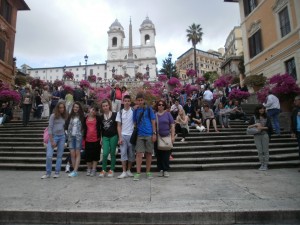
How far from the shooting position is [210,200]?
395cm

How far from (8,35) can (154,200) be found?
79.6 ft

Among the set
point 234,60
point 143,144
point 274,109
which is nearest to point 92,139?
point 143,144

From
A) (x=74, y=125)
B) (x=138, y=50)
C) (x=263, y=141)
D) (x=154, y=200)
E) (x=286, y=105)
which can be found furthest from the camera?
(x=138, y=50)

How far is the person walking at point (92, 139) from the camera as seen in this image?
242 inches

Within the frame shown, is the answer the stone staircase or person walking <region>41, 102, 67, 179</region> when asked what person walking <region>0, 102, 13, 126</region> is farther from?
person walking <region>41, 102, 67, 179</region>

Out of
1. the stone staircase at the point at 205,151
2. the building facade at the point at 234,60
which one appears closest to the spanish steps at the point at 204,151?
the stone staircase at the point at 205,151

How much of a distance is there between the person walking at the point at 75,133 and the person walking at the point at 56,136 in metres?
0.18

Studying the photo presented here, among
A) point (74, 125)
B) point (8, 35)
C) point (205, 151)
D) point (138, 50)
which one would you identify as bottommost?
point (205, 151)

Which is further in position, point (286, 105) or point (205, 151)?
point (286, 105)

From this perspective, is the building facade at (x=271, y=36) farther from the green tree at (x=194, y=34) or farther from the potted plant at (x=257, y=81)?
the green tree at (x=194, y=34)

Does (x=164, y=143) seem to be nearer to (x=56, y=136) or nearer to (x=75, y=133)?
(x=75, y=133)

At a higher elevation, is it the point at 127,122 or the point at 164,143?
the point at 127,122

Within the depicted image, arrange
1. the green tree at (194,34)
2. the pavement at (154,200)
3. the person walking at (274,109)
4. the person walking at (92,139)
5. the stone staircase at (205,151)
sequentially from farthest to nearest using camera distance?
1. the green tree at (194,34)
2. the person walking at (274,109)
3. the stone staircase at (205,151)
4. the person walking at (92,139)
5. the pavement at (154,200)

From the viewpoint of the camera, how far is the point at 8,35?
2195 cm
